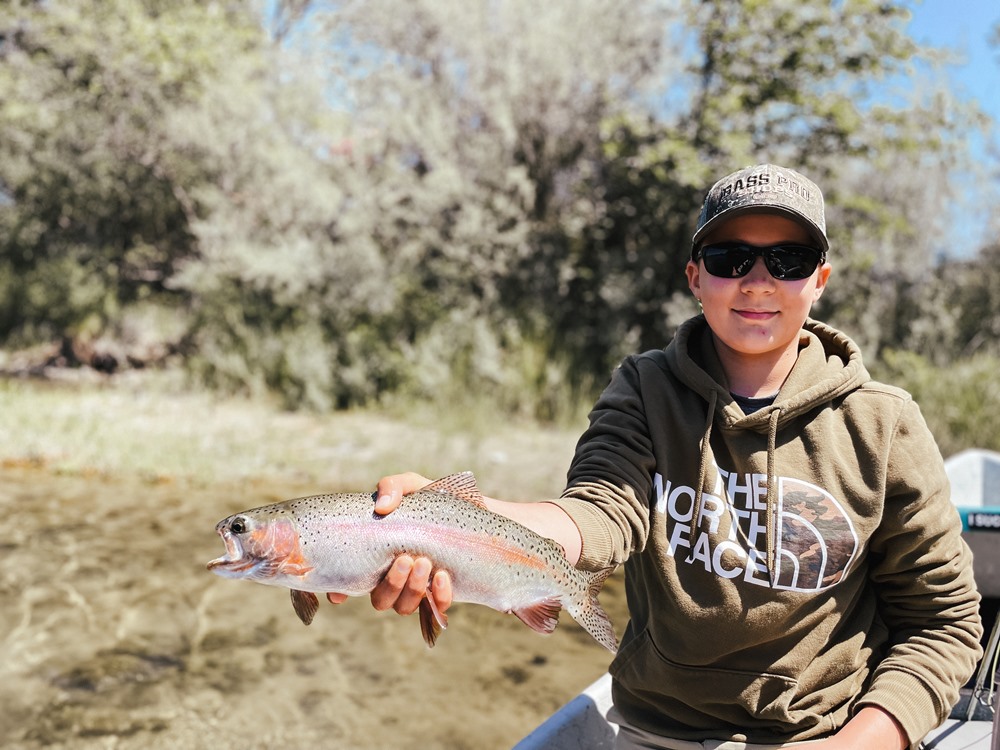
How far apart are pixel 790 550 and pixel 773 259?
71 centimetres

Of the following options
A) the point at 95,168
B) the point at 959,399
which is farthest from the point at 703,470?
the point at 95,168

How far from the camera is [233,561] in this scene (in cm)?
174

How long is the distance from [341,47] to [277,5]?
890 cm

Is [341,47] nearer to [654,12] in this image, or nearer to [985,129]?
[654,12]

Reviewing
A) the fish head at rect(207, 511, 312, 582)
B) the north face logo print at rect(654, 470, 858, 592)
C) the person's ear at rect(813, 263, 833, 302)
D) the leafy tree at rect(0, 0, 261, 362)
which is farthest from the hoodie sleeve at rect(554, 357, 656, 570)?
the leafy tree at rect(0, 0, 261, 362)

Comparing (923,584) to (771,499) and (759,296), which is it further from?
(759,296)

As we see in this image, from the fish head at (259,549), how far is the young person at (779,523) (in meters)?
0.66

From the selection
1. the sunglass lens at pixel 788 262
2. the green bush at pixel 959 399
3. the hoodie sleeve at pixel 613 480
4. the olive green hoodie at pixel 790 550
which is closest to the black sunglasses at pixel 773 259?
the sunglass lens at pixel 788 262

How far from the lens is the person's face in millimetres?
2133

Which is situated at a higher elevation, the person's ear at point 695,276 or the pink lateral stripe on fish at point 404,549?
the person's ear at point 695,276

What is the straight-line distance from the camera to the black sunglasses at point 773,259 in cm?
213

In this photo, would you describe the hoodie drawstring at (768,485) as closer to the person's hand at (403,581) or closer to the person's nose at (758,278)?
the person's nose at (758,278)

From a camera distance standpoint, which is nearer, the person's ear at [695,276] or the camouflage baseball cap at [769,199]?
the camouflage baseball cap at [769,199]

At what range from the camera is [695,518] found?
2.21 metres
